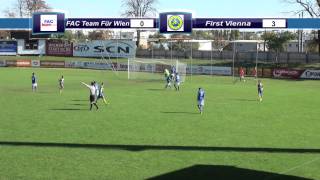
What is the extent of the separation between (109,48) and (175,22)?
76.9 meters

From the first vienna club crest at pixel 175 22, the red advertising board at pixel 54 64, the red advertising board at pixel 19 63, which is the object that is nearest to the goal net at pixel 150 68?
the red advertising board at pixel 54 64

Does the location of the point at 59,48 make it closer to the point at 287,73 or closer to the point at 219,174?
the point at 287,73

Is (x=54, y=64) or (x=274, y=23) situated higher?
(x=274, y=23)

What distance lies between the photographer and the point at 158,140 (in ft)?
70.1

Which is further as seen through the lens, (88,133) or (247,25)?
(88,133)

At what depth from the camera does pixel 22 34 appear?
4370 inches

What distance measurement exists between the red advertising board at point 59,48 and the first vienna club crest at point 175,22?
81.3m

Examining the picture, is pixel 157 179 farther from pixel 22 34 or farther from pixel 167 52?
pixel 22 34

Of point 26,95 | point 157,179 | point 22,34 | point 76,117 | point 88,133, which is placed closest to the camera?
point 157,179

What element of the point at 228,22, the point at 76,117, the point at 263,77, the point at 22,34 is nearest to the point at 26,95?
the point at 76,117

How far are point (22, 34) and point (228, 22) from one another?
9599cm
